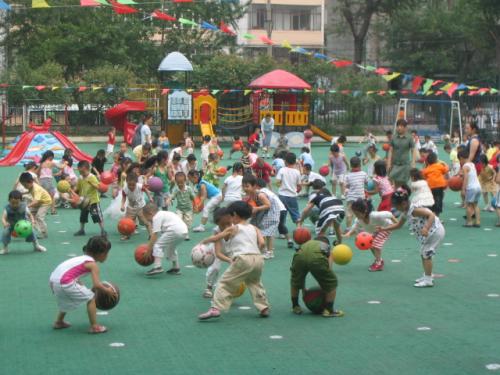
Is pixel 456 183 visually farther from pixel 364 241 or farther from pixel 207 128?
pixel 207 128

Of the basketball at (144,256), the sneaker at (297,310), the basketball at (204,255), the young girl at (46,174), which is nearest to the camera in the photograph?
the sneaker at (297,310)

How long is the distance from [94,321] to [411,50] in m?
47.0

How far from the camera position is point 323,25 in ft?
212

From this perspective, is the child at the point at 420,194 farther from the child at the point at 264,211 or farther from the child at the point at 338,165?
the child at the point at 338,165

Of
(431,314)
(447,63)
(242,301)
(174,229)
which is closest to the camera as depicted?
(431,314)

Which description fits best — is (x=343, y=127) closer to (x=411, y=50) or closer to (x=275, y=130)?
(x=275, y=130)

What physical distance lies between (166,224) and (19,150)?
17.2 m

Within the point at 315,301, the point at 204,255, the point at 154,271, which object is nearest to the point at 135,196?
the point at 154,271

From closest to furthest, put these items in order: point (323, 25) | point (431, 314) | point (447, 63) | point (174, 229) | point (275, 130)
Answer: point (431, 314), point (174, 229), point (275, 130), point (447, 63), point (323, 25)

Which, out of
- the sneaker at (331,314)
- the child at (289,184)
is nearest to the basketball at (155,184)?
the child at (289,184)

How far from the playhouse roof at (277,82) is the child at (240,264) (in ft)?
88.1

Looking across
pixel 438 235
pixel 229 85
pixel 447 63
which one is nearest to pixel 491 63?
pixel 447 63

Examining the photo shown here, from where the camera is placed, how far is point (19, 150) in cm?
2720

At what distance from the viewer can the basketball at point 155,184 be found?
1462 centimetres
